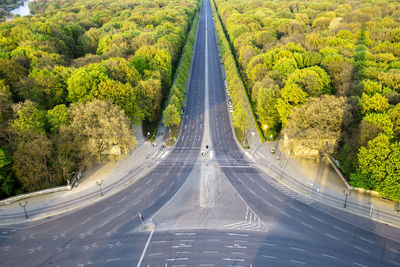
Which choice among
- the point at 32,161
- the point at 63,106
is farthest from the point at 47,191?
the point at 63,106

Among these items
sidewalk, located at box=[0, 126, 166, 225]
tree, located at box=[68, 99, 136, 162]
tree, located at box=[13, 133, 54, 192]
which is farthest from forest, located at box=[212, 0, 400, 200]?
tree, located at box=[13, 133, 54, 192]

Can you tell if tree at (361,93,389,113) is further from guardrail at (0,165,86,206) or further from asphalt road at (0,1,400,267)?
guardrail at (0,165,86,206)

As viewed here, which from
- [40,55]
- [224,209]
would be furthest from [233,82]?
[40,55]

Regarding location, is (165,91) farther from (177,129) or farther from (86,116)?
(86,116)

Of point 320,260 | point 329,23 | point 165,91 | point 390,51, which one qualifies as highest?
point 329,23

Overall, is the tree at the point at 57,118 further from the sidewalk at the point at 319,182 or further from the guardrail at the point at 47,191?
the sidewalk at the point at 319,182
